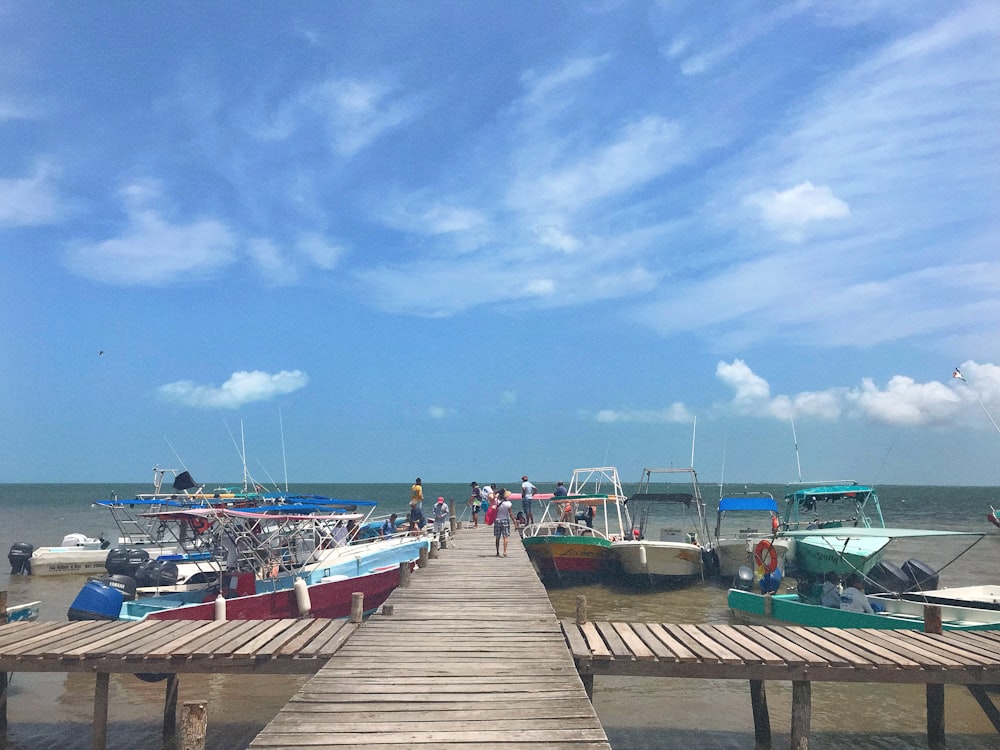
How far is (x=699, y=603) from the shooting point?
20.7 m

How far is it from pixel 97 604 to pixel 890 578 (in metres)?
18.5

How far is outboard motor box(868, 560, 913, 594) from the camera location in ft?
56.7

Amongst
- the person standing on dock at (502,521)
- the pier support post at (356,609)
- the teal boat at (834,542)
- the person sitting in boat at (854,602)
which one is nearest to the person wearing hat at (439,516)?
the person standing on dock at (502,521)

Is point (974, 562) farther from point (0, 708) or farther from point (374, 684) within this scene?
point (0, 708)

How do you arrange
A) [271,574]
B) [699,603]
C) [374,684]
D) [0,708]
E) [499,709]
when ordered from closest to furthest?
A: [499,709]
[374,684]
[0,708]
[271,574]
[699,603]

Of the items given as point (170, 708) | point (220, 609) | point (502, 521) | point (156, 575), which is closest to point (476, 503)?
point (502, 521)

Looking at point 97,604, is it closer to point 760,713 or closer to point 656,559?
point 760,713

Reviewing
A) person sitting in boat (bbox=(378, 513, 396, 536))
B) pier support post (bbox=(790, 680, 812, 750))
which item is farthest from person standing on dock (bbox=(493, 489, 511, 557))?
pier support post (bbox=(790, 680, 812, 750))

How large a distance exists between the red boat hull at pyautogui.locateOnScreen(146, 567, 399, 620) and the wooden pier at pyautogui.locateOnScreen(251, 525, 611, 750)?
5113mm

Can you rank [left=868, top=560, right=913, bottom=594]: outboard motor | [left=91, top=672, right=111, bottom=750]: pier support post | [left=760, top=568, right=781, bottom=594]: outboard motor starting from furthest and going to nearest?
[left=760, top=568, right=781, bottom=594]: outboard motor → [left=868, top=560, right=913, bottom=594]: outboard motor → [left=91, top=672, right=111, bottom=750]: pier support post

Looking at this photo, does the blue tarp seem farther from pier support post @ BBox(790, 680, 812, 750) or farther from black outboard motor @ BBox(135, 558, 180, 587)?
black outboard motor @ BBox(135, 558, 180, 587)

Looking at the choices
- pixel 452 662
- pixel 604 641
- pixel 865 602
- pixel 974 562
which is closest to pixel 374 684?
pixel 452 662

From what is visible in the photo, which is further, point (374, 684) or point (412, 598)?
point (412, 598)

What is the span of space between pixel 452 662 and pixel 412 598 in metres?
4.47
